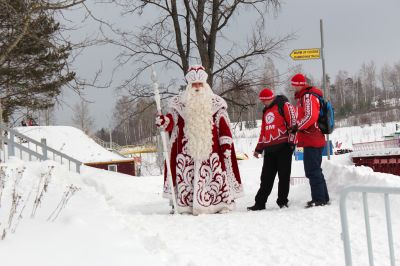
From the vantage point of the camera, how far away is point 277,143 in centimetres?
632

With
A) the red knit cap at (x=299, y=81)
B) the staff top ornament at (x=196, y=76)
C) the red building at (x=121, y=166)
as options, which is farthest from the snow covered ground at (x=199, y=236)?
the red building at (x=121, y=166)

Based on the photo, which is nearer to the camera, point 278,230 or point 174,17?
point 278,230

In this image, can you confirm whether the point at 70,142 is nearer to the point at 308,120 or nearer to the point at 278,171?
the point at 278,171

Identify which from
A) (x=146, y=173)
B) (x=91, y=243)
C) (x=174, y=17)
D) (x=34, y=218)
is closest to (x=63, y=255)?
(x=91, y=243)

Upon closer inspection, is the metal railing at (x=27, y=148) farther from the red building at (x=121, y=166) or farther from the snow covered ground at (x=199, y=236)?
the red building at (x=121, y=166)

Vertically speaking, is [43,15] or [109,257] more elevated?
[43,15]

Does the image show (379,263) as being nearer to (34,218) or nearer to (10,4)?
(34,218)

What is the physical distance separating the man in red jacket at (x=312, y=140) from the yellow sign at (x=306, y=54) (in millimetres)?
4032

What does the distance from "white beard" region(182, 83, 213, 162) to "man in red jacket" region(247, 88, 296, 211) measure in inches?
31.0

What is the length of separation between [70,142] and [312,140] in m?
19.7

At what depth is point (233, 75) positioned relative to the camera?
551 inches

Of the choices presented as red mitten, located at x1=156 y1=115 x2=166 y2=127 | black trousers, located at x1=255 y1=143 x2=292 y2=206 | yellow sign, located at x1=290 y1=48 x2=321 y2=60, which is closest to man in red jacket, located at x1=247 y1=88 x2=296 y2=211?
black trousers, located at x1=255 y1=143 x2=292 y2=206

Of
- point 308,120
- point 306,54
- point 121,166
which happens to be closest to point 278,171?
point 308,120

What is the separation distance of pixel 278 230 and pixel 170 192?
6.85ft
